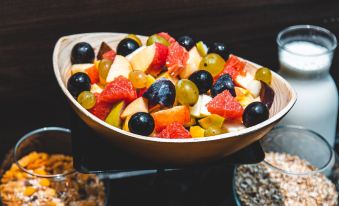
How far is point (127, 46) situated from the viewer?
3.26ft

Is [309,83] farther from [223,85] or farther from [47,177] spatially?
[47,177]

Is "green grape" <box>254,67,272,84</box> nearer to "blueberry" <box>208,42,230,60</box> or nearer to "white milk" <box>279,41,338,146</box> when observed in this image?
"blueberry" <box>208,42,230,60</box>

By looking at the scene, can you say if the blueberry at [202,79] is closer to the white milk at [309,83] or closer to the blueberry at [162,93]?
the blueberry at [162,93]

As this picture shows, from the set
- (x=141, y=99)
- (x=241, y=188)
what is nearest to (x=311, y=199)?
(x=241, y=188)

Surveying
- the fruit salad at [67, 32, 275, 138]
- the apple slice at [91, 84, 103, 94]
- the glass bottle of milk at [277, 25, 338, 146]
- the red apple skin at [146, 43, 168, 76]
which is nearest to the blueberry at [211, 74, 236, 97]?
the fruit salad at [67, 32, 275, 138]

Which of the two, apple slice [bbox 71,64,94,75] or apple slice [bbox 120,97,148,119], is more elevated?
apple slice [bbox 71,64,94,75]

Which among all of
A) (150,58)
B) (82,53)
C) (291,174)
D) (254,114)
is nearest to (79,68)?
(82,53)

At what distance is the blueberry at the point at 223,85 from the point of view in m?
0.92

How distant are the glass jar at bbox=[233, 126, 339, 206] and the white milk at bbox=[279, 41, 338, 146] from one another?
0.15 ft

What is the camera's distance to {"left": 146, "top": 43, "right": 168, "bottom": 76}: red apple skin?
3.10 feet

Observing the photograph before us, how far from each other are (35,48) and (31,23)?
2.6 inches

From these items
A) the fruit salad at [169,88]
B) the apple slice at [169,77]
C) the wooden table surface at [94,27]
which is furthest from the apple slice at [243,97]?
the wooden table surface at [94,27]

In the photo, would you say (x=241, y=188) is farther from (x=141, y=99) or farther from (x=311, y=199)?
(x=141, y=99)

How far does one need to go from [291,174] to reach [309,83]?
24 centimetres
